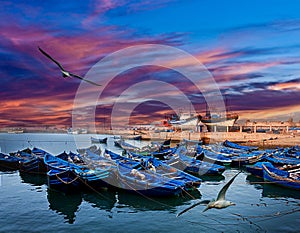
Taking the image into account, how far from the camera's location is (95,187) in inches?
894

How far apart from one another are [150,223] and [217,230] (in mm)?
3803

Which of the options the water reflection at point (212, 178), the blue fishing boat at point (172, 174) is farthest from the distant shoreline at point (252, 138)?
the blue fishing boat at point (172, 174)

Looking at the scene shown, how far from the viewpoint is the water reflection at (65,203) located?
18.3 m

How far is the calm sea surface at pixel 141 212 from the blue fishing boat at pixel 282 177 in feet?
1.97

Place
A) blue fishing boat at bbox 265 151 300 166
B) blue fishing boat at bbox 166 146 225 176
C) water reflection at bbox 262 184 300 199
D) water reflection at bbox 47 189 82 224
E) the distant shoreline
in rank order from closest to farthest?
water reflection at bbox 47 189 82 224, water reflection at bbox 262 184 300 199, blue fishing boat at bbox 166 146 225 176, blue fishing boat at bbox 265 151 300 166, the distant shoreline

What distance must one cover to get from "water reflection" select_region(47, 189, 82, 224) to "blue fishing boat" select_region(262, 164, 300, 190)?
1614cm

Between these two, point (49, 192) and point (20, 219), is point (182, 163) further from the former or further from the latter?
point (20, 219)

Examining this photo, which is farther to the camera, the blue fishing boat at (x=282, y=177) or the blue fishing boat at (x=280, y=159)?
the blue fishing boat at (x=280, y=159)

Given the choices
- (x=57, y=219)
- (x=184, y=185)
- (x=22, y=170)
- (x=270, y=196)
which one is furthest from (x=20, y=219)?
(x=270, y=196)

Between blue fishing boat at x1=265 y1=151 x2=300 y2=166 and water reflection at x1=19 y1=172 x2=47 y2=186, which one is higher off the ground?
blue fishing boat at x1=265 y1=151 x2=300 y2=166

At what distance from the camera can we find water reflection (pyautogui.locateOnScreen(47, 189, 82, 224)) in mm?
18328

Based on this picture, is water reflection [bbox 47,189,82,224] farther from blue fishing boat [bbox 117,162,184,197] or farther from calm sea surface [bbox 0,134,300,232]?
Answer: blue fishing boat [bbox 117,162,184,197]

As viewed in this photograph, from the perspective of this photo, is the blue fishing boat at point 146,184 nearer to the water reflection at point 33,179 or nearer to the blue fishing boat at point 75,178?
the blue fishing boat at point 75,178

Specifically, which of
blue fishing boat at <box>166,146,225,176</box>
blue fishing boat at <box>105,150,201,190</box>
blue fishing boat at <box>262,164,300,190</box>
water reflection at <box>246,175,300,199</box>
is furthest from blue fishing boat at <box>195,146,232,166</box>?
blue fishing boat at <box>105,150,201,190</box>
